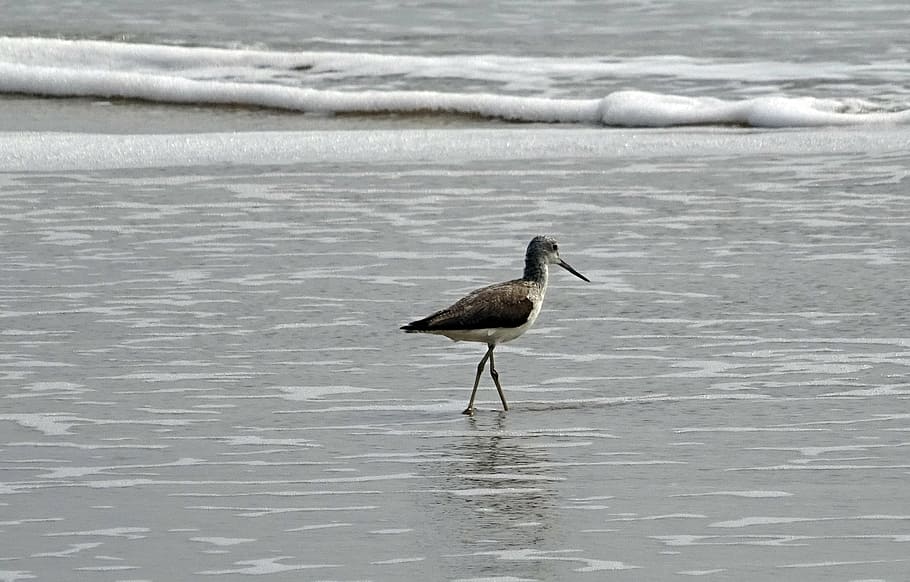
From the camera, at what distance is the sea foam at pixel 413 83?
18.5 meters

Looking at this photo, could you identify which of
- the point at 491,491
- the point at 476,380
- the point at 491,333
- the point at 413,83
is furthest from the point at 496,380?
the point at 413,83

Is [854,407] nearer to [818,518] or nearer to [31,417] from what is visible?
[818,518]

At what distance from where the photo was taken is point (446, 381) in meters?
8.44

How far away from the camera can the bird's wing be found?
798 cm

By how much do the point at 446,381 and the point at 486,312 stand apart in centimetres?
50

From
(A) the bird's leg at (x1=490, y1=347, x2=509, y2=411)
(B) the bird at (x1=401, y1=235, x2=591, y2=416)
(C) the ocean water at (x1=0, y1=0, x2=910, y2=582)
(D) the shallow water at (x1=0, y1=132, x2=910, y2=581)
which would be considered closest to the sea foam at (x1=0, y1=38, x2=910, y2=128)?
(C) the ocean water at (x1=0, y1=0, x2=910, y2=582)

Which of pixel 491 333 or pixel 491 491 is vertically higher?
pixel 491 333

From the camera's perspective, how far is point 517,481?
21.6 ft

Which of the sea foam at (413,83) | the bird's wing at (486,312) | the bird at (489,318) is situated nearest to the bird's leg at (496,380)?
the bird at (489,318)

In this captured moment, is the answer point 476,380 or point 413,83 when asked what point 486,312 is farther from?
point 413,83

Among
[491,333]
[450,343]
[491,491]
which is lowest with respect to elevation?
[450,343]

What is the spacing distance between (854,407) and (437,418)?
5.62ft

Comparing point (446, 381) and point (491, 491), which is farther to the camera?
point (446, 381)

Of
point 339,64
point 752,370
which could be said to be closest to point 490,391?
point 752,370
